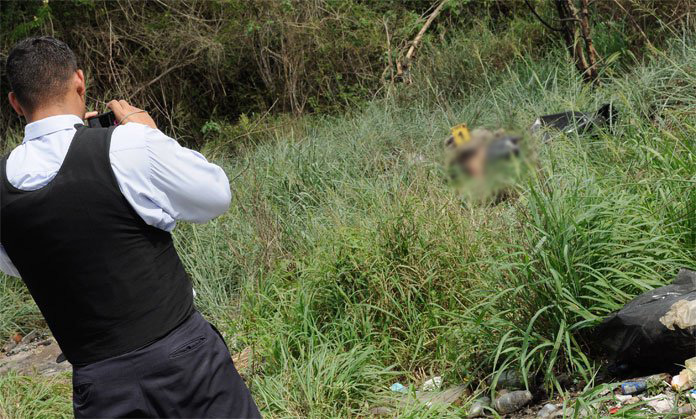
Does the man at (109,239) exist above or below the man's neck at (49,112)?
below

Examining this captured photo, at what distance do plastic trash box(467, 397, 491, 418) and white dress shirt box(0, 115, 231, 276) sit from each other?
1.69 m

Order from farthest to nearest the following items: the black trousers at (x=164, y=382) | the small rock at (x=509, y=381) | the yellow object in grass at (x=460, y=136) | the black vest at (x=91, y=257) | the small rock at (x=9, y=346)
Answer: the small rock at (x=9, y=346), the small rock at (x=509, y=381), the black trousers at (x=164, y=382), the black vest at (x=91, y=257), the yellow object in grass at (x=460, y=136)

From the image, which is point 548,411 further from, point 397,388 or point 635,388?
point 397,388

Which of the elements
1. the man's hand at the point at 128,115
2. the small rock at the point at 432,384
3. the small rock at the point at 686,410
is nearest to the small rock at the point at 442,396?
the small rock at the point at 432,384

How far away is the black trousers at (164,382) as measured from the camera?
98.2 inches

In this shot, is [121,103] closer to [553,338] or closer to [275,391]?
[275,391]

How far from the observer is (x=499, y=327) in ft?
12.5

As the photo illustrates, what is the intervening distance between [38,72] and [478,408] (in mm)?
2311

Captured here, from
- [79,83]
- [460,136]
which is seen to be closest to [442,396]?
[79,83]

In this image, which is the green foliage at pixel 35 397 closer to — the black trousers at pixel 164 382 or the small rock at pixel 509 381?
the black trousers at pixel 164 382

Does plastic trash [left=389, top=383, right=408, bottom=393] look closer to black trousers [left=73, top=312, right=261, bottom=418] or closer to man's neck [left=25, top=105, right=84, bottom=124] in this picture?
black trousers [left=73, top=312, right=261, bottom=418]

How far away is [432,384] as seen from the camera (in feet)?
13.1

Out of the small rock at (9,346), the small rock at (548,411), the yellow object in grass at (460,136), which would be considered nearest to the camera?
the yellow object in grass at (460,136)

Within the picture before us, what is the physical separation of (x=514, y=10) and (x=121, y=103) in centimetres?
698
